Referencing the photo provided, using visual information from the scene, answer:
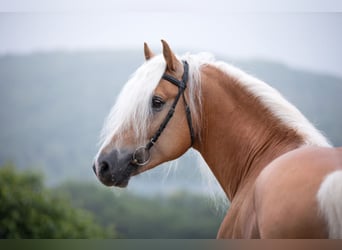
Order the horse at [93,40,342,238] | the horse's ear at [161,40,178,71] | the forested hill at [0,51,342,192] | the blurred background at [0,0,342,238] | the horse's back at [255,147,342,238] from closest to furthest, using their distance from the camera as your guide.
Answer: the horse's back at [255,147,342,238] → the horse at [93,40,342,238] → the horse's ear at [161,40,178,71] → the blurred background at [0,0,342,238] → the forested hill at [0,51,342,192]

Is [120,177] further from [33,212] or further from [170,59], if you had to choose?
[33,212]

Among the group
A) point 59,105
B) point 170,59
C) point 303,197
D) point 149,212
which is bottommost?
point 149,212

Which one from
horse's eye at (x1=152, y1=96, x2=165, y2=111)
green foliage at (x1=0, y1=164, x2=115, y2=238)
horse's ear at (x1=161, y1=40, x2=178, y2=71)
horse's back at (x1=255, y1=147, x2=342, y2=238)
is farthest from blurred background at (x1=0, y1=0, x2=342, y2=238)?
horse's back at (x1=255, y1=147, x2=342, y2=238)

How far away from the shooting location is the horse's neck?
204 cm

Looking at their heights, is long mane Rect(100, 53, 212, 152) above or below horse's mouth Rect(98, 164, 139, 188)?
above

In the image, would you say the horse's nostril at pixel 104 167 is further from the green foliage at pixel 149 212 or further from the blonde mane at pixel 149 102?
the green foliage at pixel 149 212

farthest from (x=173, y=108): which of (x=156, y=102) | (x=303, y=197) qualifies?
(x=303, y=197)

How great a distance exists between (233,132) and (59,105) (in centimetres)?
499

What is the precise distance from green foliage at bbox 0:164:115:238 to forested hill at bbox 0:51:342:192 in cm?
71

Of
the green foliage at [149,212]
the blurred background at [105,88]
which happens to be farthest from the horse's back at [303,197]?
the green foliage at [149,212]

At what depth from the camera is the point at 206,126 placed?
2166mm

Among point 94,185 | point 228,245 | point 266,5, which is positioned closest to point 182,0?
point 266,5

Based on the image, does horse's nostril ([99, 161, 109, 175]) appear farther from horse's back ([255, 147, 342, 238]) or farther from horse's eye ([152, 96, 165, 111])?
horse's back ([255, 147, 342, 238])

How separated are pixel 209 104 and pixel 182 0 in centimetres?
119
